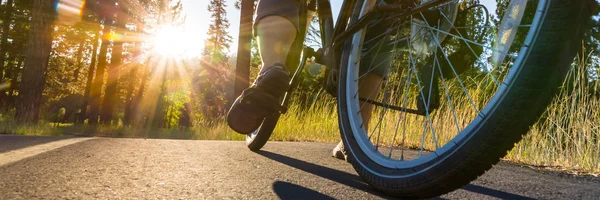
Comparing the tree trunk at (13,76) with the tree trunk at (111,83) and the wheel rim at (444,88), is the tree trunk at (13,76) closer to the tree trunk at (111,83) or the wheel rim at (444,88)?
the tree trunk at (111,83)

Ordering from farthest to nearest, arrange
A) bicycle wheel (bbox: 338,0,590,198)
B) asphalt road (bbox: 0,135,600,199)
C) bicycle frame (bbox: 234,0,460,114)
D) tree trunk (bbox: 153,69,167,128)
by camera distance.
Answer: tree trunk (bbox: 153,69,167,128) < bicycle frame (bbox: 234,0,460,114) < asphalt road (bbox: 0,135,600,199) < bicycle wheel (bbox: 338,0,590,198)

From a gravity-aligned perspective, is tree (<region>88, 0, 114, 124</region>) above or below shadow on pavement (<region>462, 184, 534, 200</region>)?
above

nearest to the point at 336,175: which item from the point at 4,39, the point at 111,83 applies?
the point at 111,83

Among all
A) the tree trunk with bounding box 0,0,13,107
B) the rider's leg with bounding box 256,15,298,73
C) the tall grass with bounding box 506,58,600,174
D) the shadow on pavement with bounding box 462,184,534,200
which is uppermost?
the tree trunk with bounding box 0,0,13,107

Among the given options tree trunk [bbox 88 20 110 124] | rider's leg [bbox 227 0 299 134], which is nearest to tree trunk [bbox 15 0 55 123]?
rider's leg [bbox 227 0 299 134]

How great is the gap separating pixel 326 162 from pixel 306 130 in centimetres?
373

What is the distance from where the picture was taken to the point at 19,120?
9.91 metres

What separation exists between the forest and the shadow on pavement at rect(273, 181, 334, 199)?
0.85 m

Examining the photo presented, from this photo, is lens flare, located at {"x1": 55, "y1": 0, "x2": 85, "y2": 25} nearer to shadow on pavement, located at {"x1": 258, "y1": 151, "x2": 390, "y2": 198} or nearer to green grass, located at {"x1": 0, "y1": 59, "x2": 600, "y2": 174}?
green grass, located at {"x1": 0, "y1": 59, "x2": 600, "y2": 174}

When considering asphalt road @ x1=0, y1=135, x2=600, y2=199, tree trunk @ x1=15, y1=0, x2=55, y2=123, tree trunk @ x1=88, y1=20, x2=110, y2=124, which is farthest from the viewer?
tree trunk @ x1=88, y1=20, x2=110, y2=124

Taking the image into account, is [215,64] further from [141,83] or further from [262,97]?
[262,97]

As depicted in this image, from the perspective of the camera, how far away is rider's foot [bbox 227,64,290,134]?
1968mm

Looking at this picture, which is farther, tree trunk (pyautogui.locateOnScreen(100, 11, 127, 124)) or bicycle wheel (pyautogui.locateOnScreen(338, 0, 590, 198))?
tree trunk (pyautogui.locateOnScreen(100, 11, 127, 124))

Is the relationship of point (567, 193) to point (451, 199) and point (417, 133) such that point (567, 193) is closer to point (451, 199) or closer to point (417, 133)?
point (451, 199)
